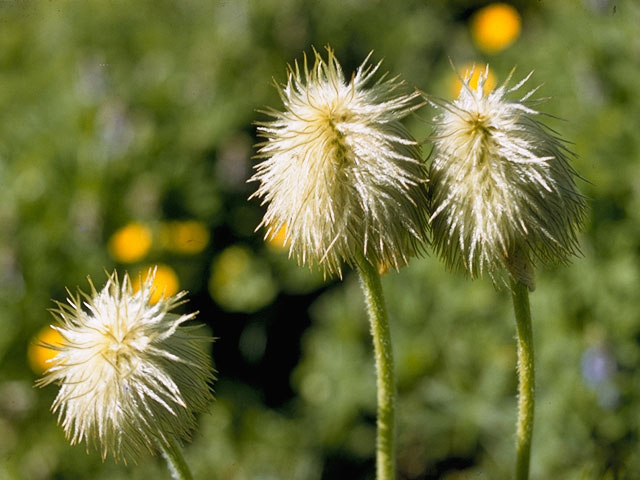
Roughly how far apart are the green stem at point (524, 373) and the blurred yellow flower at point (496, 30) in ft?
11.7

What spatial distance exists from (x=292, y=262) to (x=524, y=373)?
104 inches

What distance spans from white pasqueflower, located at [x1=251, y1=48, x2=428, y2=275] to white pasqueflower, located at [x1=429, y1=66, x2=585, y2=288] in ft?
0.18

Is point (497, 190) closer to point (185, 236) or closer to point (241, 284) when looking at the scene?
point (241, 284)

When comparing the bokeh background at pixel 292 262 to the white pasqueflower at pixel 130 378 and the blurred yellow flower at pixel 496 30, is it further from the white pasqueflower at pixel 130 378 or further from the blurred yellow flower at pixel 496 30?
the white pasqueflower at pixel 130 378

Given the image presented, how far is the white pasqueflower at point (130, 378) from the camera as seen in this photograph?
4.60 feet

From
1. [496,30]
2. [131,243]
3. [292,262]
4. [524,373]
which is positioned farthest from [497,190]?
[496,30]

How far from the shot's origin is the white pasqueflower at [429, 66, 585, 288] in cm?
136

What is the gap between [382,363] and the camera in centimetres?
155

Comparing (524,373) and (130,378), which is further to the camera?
(524,373)

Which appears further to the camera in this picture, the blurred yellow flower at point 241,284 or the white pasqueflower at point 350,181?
the blurred yellow flower at point 241,284

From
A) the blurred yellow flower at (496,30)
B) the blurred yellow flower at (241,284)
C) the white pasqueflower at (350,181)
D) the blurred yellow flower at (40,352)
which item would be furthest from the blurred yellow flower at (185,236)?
the white pasqueflower at (350,181)

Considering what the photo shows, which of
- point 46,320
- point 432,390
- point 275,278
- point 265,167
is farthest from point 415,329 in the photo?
point 265,167

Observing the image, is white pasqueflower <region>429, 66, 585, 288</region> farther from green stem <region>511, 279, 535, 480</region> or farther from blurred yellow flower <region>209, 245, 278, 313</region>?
blurred yellow flower <region>209, 245, 278, 313</region>

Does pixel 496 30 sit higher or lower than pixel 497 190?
higher
